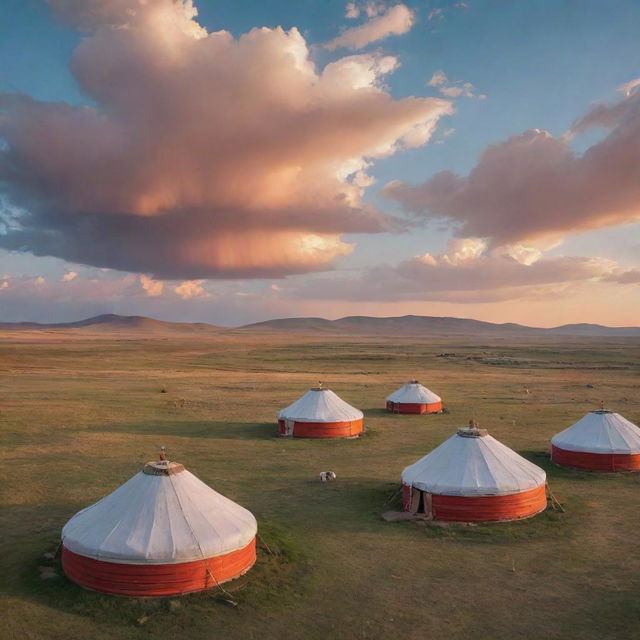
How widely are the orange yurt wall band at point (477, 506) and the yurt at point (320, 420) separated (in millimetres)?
13931

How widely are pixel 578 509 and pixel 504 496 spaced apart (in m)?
3.58

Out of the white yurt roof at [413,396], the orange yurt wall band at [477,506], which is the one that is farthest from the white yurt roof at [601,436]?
the white yurt roof at [413,396]

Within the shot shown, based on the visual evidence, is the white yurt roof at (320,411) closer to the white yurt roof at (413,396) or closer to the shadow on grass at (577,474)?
the white yurt roof at (413,396)

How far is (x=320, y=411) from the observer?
115 feet

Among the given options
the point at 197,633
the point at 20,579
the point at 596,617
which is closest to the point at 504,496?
the point at 596,617

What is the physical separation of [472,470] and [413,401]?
23.2 meters

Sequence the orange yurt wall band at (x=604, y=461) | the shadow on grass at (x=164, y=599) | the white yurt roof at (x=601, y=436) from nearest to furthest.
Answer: the shadow on grass at (x=164, y=599), the orange yurt wall band at (x=604, y=461), the white yurt roof at (x=601, y=436)

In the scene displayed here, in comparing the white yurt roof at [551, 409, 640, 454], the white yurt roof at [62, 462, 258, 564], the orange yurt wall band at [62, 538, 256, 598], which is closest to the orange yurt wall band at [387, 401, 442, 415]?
the white yurt roof at [551, 409, 640, 454]

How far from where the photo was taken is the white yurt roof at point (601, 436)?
88.7 ft

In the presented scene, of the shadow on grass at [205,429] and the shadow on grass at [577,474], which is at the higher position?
the shadow on grass at [577,474]

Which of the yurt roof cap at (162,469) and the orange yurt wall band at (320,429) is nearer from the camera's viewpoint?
the yurt roof cap at (162,469)

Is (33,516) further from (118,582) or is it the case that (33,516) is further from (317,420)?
(317,420)

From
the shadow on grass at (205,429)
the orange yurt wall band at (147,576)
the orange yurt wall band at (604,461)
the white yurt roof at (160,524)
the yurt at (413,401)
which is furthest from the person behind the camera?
the yurt at (413,401)

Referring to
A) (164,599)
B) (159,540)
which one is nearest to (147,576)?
(164,599)
